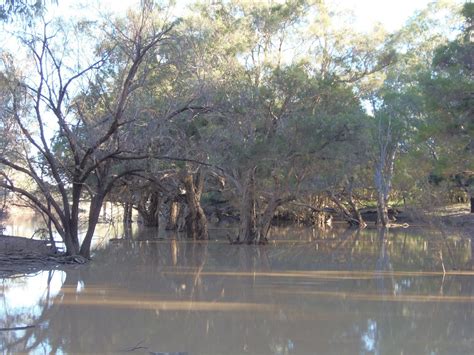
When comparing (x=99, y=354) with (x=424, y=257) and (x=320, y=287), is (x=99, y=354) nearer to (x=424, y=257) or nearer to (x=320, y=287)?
(x=320, y=287)

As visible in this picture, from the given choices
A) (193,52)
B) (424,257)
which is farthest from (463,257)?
(193,52)

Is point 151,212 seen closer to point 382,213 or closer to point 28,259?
point 382,213

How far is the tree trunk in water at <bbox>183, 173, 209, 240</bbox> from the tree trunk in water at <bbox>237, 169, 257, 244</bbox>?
3744 millimetres

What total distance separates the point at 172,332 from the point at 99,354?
1.54m

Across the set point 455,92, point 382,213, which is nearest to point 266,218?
point 455,92

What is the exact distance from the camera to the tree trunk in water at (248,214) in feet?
82.6

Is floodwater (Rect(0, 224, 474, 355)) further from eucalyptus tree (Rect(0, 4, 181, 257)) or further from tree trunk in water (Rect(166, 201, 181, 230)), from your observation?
tree trunk in water (Rect(166, 201, 181, 230))

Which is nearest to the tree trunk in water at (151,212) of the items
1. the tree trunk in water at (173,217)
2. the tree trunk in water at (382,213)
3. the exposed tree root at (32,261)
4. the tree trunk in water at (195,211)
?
the tree trunk in water at (173,217)

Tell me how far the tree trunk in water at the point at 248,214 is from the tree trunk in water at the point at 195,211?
3744mm

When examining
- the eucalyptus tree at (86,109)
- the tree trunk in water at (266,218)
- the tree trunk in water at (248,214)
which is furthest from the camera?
the tree trunk in water at (248,214)

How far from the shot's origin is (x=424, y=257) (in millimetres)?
20500

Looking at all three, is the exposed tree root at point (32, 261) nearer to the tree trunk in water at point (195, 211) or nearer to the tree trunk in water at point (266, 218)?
the tree trunk in water at point (266, 218)

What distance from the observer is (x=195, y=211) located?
2927 centimetres

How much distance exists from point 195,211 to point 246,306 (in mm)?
18303
